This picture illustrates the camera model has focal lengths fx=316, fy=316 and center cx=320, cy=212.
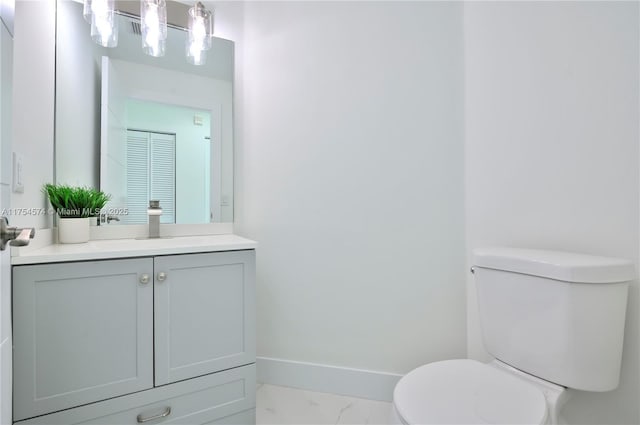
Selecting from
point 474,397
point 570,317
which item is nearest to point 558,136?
point 570,317

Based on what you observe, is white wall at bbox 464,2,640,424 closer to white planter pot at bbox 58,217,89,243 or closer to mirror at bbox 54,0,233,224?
mirror at bbox 54,0,233,224

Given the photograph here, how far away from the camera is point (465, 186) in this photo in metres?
1.46

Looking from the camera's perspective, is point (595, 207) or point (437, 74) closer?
point (595, 207)

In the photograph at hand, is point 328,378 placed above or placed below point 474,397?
below

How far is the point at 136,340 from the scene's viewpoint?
102 cm

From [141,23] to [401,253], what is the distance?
62.6 inches

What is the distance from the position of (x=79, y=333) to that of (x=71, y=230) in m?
0.45

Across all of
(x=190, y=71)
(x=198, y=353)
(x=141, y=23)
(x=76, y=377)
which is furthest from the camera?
(x=190, y=71)

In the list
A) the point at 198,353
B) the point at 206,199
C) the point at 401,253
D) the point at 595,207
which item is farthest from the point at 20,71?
the point at 595,207

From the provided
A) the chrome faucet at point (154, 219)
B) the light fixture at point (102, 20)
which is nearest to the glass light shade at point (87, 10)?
the light fixture at point (102, 20)

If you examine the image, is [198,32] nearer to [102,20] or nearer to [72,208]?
[102,20]

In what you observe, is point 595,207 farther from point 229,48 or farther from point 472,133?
point 229,48

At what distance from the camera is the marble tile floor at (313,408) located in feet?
4.55

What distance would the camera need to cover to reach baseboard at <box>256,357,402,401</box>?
152 cm
